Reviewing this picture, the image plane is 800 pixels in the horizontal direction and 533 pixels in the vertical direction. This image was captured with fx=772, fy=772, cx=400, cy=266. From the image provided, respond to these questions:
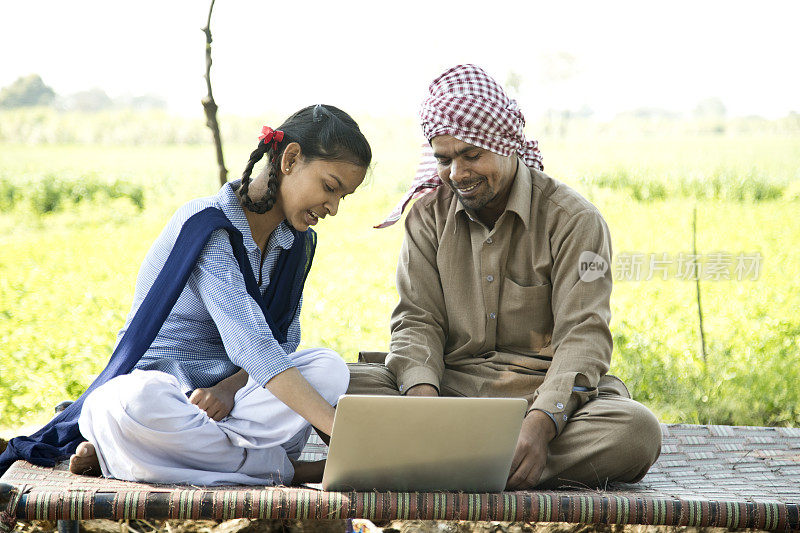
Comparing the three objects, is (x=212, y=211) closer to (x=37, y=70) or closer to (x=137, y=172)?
(x=137, y=172)

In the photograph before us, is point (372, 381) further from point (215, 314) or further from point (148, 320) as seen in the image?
point (148, 320)

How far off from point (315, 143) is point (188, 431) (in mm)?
872

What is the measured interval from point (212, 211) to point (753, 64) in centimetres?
709

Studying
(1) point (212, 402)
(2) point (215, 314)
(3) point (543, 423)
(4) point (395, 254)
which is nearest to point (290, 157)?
(2) point (215, 314)

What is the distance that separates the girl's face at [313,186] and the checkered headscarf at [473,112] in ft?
1.26

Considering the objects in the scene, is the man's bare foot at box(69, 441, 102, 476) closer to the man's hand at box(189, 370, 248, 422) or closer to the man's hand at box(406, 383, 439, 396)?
the man's hand at box(189, 370, 248, 422)

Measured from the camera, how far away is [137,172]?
8.30 metres

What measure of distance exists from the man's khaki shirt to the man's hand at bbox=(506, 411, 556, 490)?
161mm

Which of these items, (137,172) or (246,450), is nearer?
(246,450)

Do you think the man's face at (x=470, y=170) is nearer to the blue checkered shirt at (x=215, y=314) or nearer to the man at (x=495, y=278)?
the man at (x=495, y=278)

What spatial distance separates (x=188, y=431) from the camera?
2.01m

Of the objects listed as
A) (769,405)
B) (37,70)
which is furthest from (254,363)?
(37,70)

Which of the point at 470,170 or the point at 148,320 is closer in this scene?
the point at 148,320

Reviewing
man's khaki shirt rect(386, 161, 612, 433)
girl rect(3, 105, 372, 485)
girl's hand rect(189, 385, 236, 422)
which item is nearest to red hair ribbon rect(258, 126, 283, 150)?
girl rect(3, 105, 372, 485)
